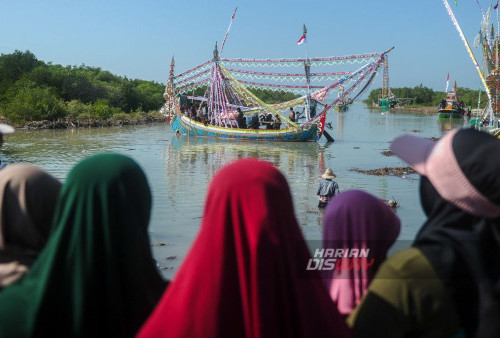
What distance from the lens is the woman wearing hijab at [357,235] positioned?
154cm

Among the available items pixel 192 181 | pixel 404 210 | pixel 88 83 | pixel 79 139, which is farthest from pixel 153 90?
pixel 404 210

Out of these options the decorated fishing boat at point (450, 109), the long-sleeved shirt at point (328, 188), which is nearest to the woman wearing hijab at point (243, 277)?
the long-sleeved shirt at point (328, 188)

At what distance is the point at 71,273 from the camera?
1328 mm

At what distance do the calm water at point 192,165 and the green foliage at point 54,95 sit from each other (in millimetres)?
3275

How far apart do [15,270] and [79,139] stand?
823 inches

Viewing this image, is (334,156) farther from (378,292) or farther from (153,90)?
(153,90)

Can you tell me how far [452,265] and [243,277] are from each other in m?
0.56

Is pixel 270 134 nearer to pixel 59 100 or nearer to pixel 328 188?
pixel 328 188

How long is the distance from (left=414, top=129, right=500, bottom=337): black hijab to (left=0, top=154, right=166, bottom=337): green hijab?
2.71 feet

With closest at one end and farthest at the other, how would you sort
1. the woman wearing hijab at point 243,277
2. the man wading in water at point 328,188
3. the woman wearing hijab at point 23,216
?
the woman wearing hijab at point 243,277, the woman wearing hijab at point 23,216, the man wading in water at point 328,188

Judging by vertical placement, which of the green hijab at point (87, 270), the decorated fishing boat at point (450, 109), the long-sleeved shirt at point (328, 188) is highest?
the decorated fishing boat at point (450, 109)

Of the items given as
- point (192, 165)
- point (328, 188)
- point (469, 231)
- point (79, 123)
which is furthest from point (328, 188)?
point (79, 123)

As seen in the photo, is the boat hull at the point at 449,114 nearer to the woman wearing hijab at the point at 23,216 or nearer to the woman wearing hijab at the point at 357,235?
the woman wearing hijab at the point at 357,235

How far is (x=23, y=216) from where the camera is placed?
1.53 m
